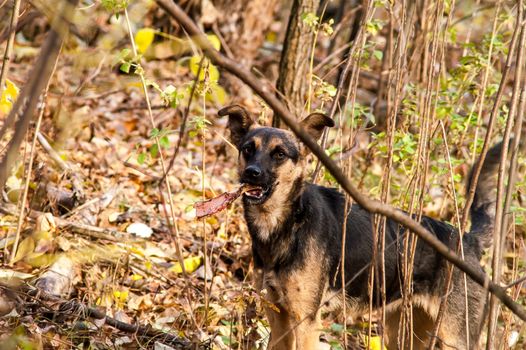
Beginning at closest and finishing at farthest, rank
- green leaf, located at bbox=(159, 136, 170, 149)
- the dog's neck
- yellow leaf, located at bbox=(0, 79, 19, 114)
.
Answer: green leaf, located at bbox=(159, 136, 170, 149) → yellow leaf, located at bbox=(0, 79, 19, 114) → the dog's neck

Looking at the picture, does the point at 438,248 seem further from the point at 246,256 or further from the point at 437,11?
the point at 246,256

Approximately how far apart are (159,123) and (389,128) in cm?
561

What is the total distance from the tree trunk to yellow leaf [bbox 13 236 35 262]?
2.61 m

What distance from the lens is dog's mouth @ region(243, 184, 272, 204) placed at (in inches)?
204

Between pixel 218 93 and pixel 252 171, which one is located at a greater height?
pixel 218 93

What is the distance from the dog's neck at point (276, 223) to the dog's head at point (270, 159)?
0.02 meters

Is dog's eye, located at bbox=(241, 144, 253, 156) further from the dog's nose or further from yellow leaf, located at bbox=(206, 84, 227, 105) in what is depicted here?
yellow leaf, located at bbox=(206, 84, 227, 105)

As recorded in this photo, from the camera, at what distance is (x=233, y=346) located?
5133mm

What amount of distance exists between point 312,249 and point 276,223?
37 centimetres

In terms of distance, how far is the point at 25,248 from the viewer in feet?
17.7

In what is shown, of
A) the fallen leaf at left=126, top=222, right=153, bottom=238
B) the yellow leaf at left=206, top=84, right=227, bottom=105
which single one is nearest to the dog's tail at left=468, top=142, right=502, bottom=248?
the yellow leaf at left=206, top=84, right=227, bottom=105

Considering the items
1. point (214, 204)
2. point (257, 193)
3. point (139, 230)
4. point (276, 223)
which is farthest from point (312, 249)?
point (139, 230)

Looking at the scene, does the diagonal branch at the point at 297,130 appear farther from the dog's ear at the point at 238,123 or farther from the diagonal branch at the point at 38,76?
the dog's ear at the point at 238,123

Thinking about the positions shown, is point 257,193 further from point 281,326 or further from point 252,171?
point 281,326
